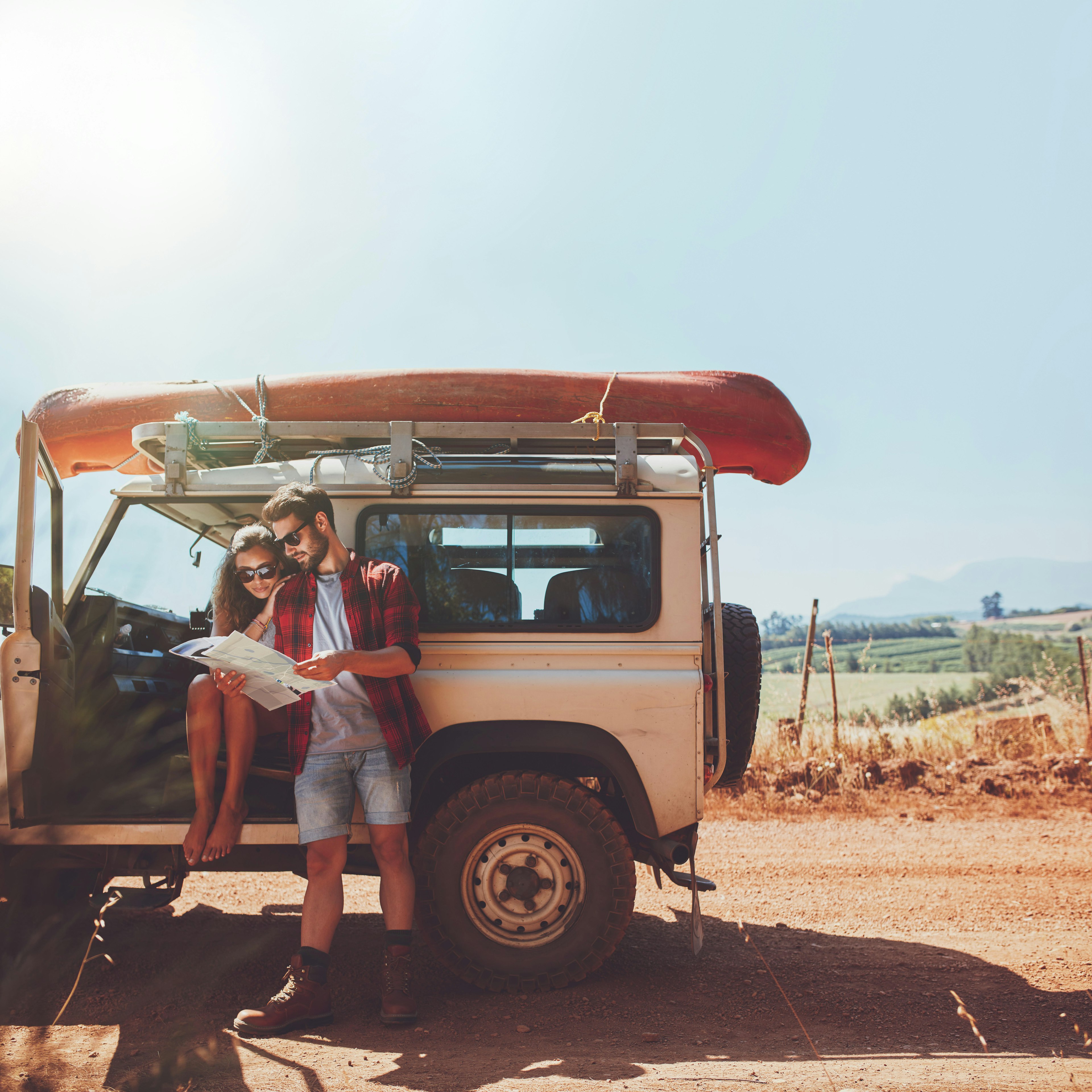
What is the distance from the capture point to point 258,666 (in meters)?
3.28

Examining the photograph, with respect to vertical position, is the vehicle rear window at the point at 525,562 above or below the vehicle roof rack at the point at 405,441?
below

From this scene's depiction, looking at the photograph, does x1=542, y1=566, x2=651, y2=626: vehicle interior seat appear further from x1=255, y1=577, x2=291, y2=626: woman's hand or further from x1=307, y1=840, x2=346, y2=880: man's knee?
x1=307, y1=840, x2=346, y2=880: man's knee

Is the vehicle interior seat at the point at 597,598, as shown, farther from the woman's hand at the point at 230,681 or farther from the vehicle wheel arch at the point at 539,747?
the woman's hand at the point at 230,681

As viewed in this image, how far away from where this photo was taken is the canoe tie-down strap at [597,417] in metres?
4.18

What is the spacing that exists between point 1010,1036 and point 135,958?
4.20 metres

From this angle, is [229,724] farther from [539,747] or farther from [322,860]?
[539,747]

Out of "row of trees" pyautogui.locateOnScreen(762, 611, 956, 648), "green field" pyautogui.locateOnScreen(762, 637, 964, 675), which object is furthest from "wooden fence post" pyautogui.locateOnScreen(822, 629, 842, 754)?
"row of trees" pyautogui.locateOnScreen(762, 611, 956, 648)

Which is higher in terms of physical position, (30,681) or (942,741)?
(30,681)

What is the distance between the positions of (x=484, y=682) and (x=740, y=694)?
140 centimetres

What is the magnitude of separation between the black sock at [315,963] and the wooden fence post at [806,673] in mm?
7142

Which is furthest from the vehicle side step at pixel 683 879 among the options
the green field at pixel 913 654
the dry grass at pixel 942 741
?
the green field at pixel 913 654

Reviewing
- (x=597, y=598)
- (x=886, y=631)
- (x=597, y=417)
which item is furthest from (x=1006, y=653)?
(x=597, y=598)

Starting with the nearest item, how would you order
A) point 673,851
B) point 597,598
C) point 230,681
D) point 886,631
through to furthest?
point 230,681
point 673,851
point 597,598
point 886,631

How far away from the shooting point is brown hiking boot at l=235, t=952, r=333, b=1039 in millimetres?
3422
